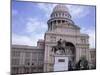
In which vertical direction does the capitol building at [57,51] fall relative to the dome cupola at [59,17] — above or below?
below

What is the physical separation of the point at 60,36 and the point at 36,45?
0.35 metres

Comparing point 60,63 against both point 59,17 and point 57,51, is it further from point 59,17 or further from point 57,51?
point 59,17

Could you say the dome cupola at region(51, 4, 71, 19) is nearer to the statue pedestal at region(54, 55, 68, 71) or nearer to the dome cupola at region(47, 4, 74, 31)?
the dome cupola at region(47, 4, 74, 31)

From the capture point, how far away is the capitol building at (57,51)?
90.0 inches

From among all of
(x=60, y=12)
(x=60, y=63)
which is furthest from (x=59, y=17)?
(x=60, y=63)

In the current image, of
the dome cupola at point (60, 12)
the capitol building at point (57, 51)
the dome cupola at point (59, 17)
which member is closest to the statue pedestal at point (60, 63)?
the capitol building at point (57, 51)

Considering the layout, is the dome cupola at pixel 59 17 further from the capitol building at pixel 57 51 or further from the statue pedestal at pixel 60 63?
the statue pedestal at pixel 60 63

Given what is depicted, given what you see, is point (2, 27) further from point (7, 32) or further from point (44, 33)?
point (44, 33)

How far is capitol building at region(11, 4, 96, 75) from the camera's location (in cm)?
229

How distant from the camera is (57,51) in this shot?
2445mm

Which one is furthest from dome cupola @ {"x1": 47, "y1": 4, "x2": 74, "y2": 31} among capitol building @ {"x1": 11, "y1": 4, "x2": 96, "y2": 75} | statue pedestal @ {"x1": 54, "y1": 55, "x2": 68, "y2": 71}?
statue pedestal @ {"x1": 54, "y1": 55, "x2": 68, "y2": 71}

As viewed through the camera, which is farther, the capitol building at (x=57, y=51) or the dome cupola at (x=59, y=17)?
the dome cupola at (x=59, y=17)

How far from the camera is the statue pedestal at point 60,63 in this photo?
7.98ft

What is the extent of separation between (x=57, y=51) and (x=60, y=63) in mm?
167
